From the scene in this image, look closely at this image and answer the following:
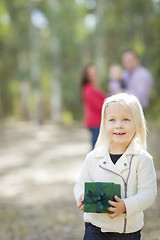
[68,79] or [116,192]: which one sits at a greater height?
[68,79]

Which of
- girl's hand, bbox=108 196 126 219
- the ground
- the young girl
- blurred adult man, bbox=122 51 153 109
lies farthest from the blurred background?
girl's hand, bbox=108 196 126 219

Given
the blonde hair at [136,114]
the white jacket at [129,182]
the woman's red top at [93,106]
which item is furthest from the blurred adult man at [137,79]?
the white jacket at [129,182]

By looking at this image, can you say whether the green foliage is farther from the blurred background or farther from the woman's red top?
the woman's red top

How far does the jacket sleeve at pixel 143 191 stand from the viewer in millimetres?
2150

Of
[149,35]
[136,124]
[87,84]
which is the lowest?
[136,124]

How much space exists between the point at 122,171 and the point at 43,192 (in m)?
4.28

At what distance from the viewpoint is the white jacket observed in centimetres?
217

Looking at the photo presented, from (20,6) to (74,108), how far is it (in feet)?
32.8

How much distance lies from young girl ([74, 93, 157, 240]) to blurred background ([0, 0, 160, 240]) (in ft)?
6.46

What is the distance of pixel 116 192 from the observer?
2.16 meters

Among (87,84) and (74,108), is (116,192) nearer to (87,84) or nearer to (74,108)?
(87,84)

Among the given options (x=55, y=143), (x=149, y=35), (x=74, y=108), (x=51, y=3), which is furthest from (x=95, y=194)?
(x=74, y=108)

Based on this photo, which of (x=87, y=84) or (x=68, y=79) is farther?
(x=68, y=79)

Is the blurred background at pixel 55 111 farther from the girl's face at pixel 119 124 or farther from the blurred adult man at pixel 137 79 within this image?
the girl's face at pixel 119 124
